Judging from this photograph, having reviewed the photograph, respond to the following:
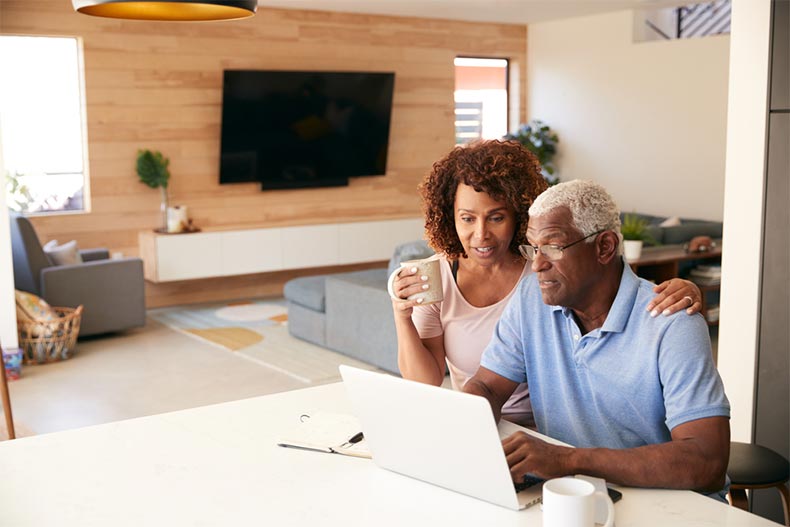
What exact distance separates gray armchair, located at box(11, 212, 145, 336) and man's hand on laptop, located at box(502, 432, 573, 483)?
4.91 m

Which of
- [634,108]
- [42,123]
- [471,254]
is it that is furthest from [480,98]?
[471,254]

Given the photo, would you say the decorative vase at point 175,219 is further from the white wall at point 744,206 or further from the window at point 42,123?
the white wall at point 744,206

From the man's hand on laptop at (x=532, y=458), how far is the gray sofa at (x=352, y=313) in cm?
343

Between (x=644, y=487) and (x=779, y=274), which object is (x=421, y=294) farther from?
(x=779, y=274)

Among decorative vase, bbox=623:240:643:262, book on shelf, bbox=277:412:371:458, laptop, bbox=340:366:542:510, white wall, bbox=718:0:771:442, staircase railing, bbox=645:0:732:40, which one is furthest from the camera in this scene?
staircase railing, bbox=645:0:732:40

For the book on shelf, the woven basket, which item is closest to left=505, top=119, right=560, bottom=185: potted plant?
the woven basket

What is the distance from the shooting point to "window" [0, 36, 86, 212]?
22.3 ft

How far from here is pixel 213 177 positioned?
7.70 m

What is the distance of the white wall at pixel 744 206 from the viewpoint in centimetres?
289

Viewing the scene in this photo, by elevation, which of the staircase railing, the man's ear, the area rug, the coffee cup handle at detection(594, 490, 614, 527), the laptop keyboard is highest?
the staircase railing

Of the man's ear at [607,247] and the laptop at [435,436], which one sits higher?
→ the man's ear at [607,247]

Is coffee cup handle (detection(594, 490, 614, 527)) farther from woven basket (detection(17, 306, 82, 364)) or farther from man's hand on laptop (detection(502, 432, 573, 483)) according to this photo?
woven basket (detection(17, 306, 82, 364))

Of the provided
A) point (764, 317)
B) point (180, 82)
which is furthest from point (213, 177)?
point (764, 317)

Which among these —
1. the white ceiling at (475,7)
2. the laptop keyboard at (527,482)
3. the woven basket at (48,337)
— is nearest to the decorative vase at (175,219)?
the woven basket at (48,337)
